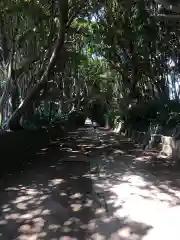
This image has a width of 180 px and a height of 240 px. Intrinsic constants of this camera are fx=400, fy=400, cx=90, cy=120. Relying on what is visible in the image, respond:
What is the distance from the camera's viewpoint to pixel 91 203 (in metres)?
8.40

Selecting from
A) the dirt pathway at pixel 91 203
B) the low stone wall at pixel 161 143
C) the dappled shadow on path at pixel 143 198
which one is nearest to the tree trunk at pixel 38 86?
the dirt pathway at pixel 91 203

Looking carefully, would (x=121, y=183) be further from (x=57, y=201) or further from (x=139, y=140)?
(x=139, y=140)

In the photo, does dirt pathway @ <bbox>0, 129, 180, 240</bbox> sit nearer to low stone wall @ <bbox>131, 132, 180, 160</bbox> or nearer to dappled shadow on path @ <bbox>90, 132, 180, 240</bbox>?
dappled shadow on path @ <bbox>90, 132, 180, 240</bbox>

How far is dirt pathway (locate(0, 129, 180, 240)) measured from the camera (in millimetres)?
6465

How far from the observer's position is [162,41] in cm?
2209

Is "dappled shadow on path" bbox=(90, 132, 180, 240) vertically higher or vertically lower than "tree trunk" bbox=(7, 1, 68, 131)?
lower

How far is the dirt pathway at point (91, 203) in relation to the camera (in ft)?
21.2

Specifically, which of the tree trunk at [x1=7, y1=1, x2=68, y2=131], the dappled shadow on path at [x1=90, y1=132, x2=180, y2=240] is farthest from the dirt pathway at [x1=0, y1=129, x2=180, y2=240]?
the tree trunk at [x1=7, y1=1, x2=68, y2=131]

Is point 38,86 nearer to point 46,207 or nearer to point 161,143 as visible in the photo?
point 161,143

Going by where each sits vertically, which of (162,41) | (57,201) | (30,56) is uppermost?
(162,41)

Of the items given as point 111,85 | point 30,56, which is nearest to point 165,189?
point 30,56

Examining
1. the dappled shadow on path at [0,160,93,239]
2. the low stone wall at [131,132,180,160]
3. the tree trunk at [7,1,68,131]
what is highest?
the tree trunk at [7,1,68,131]

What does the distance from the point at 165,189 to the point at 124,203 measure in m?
1.65

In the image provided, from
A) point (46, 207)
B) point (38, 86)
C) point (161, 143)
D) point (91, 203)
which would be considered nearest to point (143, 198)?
point (91, 203)
